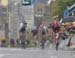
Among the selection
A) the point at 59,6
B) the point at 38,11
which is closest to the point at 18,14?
the point at 38,11

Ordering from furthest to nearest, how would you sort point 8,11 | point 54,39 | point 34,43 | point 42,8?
point 42,8
point 8,11
point 34,43
point 54,39

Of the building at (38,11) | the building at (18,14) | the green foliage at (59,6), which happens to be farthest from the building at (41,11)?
the green foliage at (59,6)

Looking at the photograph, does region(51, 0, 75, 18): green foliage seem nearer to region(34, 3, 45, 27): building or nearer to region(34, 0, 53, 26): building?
region(34, 0, 53, 26): building

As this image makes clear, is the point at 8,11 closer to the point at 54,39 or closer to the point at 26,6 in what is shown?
the point at 26,6

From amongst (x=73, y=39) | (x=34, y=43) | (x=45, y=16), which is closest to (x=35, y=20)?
(x=45, y=16)

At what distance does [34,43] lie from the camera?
1051 inches

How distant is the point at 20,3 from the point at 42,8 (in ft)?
9.83

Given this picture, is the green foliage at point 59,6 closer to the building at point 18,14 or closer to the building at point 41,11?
the building at point 41,11

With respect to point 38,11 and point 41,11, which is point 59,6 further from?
point 38,11

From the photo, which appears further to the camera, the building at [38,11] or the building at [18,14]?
the building at [38,11]

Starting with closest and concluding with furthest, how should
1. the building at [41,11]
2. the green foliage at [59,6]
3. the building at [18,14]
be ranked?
the green foliage at [59,6]
the building at [18,14]
the building at [41,11]

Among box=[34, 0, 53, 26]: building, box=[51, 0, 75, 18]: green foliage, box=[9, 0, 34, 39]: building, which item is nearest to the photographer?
box=[51, 0, 75, 18]: green foliage

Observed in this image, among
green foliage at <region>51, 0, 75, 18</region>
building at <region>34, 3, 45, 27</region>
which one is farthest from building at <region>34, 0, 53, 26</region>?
green foliage at <region>51, 0, 75, 18</region>

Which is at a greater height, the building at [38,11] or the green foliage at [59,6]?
the green foliage at [59,6]
